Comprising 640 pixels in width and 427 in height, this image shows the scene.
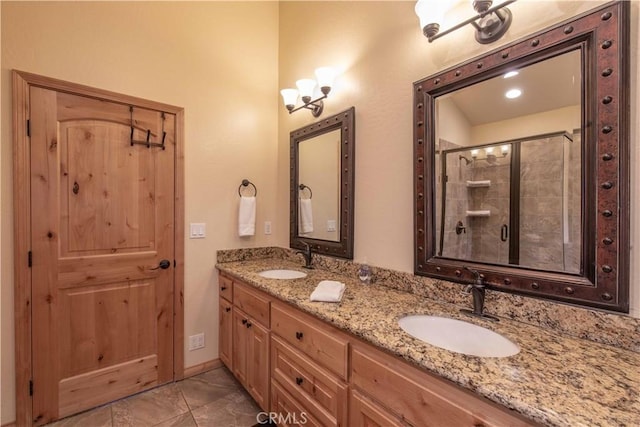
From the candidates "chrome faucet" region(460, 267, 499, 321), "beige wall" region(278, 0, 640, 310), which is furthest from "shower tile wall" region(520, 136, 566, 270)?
"beige wall" region(278, 0, 640, 310)

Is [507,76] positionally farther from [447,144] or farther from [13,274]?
[13,274]

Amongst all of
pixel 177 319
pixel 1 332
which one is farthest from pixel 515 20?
pixel 1 332

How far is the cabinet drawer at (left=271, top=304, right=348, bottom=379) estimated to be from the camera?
45.7 inches

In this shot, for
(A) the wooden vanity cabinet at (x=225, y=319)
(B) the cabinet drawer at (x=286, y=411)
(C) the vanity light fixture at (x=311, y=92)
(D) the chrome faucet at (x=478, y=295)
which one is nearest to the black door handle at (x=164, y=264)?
(A) the wooden vanity cabinet at (x=225, y=319)

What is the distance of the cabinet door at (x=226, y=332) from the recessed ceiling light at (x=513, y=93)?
2096mm

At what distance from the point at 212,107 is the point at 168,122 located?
371 millimetres

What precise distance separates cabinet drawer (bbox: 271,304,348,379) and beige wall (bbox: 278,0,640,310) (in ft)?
1.92

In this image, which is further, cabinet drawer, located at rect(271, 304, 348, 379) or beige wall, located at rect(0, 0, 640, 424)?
beige wall, located at rect(0, 0, 640, 424)

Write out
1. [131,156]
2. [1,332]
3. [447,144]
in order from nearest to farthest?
[447,144] → [1,332] → [131,156]

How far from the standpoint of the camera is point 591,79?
3.16 feet

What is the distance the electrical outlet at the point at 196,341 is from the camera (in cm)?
226

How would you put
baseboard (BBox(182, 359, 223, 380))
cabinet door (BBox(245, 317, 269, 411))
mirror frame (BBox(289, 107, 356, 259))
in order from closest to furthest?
cabinet door (BBox(245, 317, 269, 411)), mirror frame (BBox(289, 107, 356, 259)), baseboard (BBox(182, 359, 223, 380))

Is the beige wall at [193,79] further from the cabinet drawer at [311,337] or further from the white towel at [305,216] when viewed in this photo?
the cabinet drawer at [311,337]

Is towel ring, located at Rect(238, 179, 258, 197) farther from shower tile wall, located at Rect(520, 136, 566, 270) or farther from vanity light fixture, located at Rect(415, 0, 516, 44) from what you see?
shower tile wall, located at Rect(520, 136, 566, 270)
